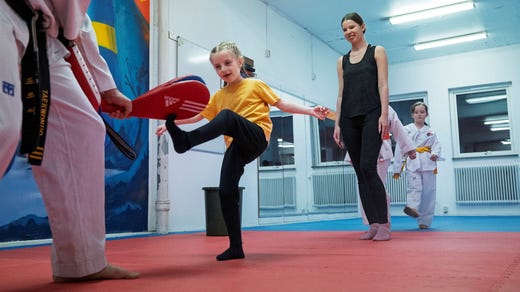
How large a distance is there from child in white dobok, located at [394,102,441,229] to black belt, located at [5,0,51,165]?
4.34 meters

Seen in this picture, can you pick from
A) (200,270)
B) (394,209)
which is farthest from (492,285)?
(394,209)

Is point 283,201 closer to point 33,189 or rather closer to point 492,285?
point 33,189

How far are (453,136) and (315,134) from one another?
2.97 metres

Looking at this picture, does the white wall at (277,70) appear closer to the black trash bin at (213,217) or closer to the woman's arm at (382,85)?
the black trash bin at (213,217)

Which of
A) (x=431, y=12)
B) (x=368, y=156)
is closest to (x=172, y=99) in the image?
(x=368, y=156)

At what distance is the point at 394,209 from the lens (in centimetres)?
979

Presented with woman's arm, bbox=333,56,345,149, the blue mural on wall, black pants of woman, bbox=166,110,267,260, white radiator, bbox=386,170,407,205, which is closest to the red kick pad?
black pants of woman, bbox=166,110,267,260

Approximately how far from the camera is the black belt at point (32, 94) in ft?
3.96

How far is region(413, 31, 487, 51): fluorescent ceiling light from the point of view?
865 cm

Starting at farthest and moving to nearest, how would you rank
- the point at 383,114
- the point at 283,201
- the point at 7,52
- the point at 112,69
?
the point at 283,201, the point at 112,69, the point at 383,114, the point at 7,52

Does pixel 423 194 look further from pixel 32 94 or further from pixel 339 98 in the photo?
pixel 32 94

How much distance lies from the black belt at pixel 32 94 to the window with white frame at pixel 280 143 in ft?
19.2

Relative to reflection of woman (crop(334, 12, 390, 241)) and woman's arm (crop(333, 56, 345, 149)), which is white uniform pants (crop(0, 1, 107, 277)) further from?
woman's arm (crop(333, 56, 345, 149))

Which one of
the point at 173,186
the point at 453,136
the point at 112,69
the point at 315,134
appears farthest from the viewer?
the point at 453,136
